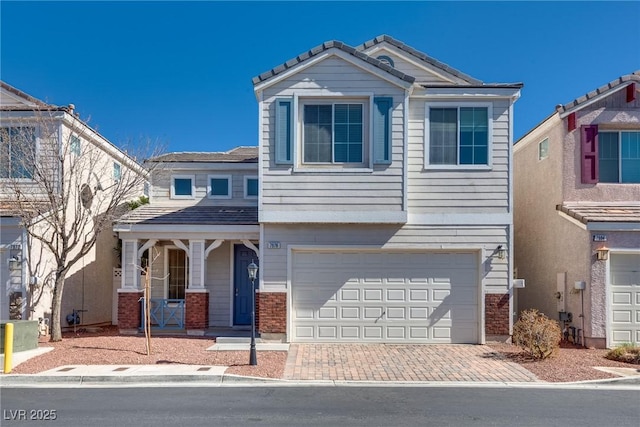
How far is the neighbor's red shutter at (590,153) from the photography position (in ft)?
42.1

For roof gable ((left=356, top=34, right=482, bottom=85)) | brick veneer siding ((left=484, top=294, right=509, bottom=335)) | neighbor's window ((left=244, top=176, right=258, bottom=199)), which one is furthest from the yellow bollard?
roof gable ((left=356, top=34, right=482, bottom=85))

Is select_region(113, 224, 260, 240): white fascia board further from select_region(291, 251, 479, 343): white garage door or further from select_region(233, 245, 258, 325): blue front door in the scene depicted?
select_region(291, 251, 479, 343): white garage door

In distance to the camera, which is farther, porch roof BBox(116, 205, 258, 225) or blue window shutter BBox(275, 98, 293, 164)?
porch roof BBox(116, 205, 258, 225)

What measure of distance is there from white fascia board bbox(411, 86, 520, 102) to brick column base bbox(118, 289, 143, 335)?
9167 mm

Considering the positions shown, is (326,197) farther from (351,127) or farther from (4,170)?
(4,170)

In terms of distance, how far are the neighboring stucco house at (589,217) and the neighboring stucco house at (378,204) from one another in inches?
66.2

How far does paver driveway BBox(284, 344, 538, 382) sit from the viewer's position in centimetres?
911

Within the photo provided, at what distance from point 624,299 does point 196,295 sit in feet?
34.9

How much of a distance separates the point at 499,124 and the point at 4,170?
13.3 meters

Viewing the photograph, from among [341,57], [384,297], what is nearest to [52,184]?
[341,57]

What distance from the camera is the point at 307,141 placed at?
12.0 meters

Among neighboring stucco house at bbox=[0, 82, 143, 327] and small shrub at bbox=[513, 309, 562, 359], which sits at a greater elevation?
neighboring stucco house at bbox=[0, 82, 143, 327]

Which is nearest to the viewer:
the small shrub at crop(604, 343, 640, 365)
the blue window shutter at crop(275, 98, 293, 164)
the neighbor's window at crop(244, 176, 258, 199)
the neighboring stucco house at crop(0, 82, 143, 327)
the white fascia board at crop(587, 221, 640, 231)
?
the small shrub at crop(604, 343, 640, 365)

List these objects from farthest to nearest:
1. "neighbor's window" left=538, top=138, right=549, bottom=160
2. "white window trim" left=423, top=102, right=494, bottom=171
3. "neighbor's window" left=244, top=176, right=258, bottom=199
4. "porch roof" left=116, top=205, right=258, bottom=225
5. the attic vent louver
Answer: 1. "neighbor's window" left=244, top=176, right=258, bottom=199
2. "neighbor's window" left=538, top=138, right=549, bottom=160
3. the attic vent louver
4. "porch roof" left=116, top=205, right=258, bottom=225
5. "white window trim" left=423, top=102, right=494, bottom=171
